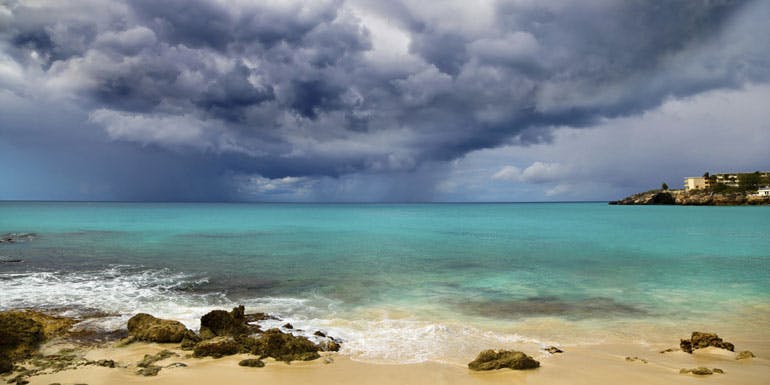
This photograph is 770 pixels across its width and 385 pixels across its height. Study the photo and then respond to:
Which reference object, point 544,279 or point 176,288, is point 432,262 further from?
point 176,288

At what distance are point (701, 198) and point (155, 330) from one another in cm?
21019

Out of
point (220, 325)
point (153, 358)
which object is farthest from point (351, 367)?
point (153, 358)

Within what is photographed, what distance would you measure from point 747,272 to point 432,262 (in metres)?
18.9

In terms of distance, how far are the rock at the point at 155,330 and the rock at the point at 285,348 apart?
2394 mm

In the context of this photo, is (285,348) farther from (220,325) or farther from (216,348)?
(220,325)

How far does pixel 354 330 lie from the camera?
42.2 ft

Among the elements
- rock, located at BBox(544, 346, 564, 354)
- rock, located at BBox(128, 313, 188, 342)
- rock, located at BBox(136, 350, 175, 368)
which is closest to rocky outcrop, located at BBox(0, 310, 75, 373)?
rock, located at BBox(128, 313, 188, 342)

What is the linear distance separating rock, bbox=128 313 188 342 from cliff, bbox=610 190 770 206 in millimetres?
203605

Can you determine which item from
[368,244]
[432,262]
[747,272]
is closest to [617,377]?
[432,262]

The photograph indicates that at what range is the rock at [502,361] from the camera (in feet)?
30.5

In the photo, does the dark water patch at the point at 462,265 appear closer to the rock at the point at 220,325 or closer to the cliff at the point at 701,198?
the rock at the point at 220,325

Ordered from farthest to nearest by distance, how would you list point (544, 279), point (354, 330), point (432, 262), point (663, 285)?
point (432, 262), point (544, 279), point (663, 285), point (354, 330)

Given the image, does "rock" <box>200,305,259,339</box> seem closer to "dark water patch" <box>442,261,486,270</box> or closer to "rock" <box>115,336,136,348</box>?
"rock" <box>115,336,136,348</box>

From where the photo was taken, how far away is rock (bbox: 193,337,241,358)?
9977 mm
